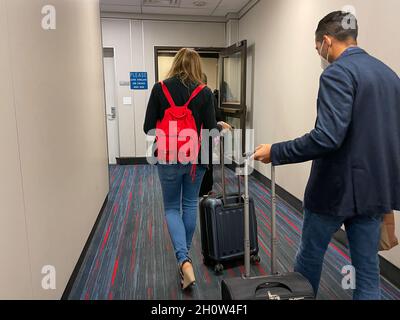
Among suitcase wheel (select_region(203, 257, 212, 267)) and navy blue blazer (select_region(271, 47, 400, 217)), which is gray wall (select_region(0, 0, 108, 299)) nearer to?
suitcase wheel (select_region(203, 257, 212, 267))

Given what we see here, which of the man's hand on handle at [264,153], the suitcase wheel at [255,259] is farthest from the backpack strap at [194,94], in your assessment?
the suitcase wheel at [255,259]

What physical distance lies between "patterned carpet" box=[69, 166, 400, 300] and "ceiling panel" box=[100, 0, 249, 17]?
2690mm

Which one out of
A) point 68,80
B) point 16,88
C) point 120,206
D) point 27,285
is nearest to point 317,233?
point 27,285

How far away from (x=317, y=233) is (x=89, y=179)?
168cm

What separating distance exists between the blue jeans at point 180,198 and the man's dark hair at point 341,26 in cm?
91

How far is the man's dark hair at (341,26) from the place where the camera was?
1.15 meters

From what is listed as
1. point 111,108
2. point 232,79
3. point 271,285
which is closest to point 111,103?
point 111,108

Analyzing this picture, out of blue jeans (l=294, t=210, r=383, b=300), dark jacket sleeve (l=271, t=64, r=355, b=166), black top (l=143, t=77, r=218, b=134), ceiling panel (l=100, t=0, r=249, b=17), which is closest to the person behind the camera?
dark jacket sleeve (l=271, t=64, r=355, b=166)

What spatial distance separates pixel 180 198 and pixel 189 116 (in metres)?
0.49

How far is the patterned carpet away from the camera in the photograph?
1764 mm

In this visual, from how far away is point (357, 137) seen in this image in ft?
3.61

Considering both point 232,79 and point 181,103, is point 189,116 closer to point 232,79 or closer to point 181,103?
point 181,103

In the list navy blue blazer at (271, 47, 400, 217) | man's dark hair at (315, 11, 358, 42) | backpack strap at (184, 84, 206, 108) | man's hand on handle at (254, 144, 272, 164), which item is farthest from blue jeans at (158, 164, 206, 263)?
man's dark hair at (315, 11, 358, 42)

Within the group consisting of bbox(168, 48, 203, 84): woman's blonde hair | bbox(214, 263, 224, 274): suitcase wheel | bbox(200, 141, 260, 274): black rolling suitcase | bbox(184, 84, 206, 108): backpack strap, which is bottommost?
bbox(214, 263, 224, 274): suitcase wheel
